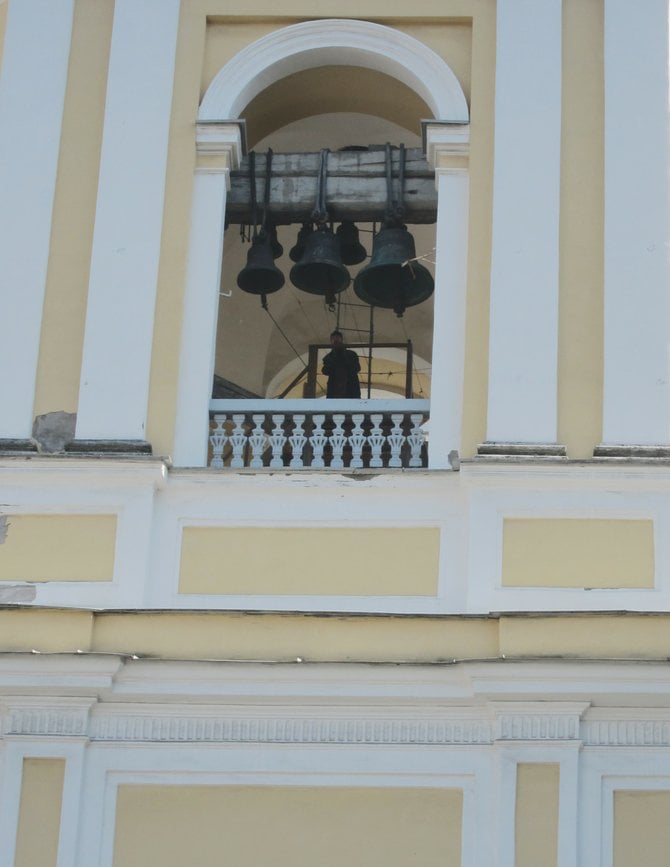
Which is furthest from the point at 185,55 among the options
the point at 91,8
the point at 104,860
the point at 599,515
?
the point at 104,860

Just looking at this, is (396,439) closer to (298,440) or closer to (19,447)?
(298,440)

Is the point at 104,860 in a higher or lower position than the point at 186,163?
lower

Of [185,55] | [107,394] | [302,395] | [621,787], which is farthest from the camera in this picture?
[302,395]

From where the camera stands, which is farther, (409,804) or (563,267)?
(563,267)

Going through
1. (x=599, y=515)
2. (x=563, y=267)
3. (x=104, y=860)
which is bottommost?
(x=104, y=860)

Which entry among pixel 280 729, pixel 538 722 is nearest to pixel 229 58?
pixel 280 729

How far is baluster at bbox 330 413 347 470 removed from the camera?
11.8m

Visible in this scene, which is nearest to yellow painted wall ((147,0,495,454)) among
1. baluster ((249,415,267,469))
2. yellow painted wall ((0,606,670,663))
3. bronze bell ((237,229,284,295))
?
baluster ((249,415,267,469))

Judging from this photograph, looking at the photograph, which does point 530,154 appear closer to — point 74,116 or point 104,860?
point 74,116

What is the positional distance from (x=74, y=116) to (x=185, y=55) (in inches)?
22.6

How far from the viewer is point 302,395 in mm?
15156

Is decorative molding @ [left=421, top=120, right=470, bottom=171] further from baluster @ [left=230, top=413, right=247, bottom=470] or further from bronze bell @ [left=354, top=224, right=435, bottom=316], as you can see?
baluster @ [left=230, top=413, right=247, bottom=470]

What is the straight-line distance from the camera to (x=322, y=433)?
11930 mm

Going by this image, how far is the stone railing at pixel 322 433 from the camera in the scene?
1182 centimetres
